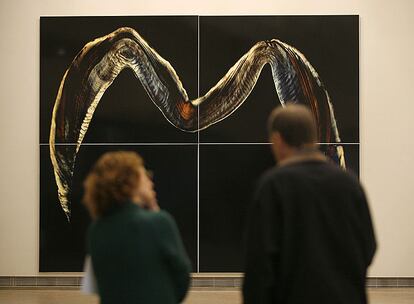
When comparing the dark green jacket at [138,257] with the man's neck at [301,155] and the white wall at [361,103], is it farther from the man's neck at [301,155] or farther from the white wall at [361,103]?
the white wall at [361,103]

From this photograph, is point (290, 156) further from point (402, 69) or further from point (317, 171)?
point (402, 69)

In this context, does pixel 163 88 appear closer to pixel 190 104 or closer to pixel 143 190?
pixel 190 104

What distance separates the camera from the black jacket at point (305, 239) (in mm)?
2797

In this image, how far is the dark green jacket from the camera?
298 centimetres

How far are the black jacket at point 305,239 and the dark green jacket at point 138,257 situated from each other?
14.2 inches

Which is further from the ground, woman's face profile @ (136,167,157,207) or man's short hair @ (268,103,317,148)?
man's short hair @ (268,103,317,148)

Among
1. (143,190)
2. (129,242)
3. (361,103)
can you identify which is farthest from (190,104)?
(129,242)

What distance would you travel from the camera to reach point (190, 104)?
7.89 meters

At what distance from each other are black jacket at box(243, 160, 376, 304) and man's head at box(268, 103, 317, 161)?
0.07 m

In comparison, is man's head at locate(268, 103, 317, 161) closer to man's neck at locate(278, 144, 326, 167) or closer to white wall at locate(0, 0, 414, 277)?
man's neck at locate(278, 144, 326, 167)

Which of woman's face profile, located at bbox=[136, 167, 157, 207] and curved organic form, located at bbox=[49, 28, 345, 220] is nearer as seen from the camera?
woman's face profile, located at bbox=[136, 167, 157, 207]

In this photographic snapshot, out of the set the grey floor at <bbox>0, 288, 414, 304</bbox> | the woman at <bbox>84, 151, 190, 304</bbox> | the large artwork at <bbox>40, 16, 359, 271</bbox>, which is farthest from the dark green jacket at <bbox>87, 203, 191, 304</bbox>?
the large artwork at <bbox>40, 16, 359, 271</bbox>

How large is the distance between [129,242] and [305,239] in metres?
0.70

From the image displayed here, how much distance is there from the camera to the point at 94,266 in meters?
3.07
